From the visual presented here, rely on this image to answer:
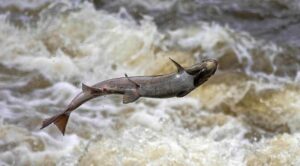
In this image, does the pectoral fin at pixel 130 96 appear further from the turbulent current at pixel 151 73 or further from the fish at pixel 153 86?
the turbulent current at pixel 151 73

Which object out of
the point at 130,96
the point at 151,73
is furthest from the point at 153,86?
the point at 151,73

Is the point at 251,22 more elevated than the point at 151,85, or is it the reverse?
the point at 151,85

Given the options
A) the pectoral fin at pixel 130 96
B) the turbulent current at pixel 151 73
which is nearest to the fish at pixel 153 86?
the pectoral fin at pixel 130 96

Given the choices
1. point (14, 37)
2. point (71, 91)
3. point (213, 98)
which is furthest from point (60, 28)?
point (213, 98)

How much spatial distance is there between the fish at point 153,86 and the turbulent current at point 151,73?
208cm

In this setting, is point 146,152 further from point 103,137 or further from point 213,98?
point 213,98

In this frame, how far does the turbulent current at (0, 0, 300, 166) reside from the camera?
3742mm

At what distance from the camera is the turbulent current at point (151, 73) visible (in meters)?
3.74

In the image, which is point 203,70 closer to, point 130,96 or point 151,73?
point 130,96

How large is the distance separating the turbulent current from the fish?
2.08 m

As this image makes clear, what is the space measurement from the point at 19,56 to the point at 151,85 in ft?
11.6

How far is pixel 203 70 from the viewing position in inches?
55.2

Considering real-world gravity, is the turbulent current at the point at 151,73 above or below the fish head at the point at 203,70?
below

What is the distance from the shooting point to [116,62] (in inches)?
190
